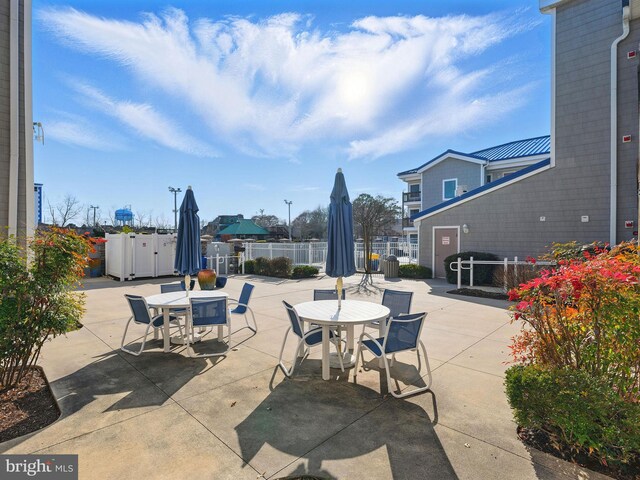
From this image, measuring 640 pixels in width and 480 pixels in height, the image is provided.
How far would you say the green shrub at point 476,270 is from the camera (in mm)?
10984

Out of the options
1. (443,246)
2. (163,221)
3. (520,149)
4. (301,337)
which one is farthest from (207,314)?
(163,221)

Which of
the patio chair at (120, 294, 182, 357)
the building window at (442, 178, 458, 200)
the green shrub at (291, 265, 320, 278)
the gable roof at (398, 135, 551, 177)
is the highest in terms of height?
the gable roof at (398, 135, 551, 177)

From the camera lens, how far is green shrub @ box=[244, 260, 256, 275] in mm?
14672

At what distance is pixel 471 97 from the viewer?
8430mm

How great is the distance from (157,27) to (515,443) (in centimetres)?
857

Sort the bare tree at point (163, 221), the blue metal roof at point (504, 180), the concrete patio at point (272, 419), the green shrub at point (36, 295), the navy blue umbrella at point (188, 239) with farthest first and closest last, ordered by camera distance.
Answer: the bare tree at point (163, 221) < the blue metal roof at point (504, 180) < the navy blue umbrella at point (188, 239) < the green shrub at point (36, 295) < the concrete patio at point (272, 419)

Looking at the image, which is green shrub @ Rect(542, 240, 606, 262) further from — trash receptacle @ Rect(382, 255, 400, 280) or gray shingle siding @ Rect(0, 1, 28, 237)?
gray shingle siding @ Rect(0, 1, 28, 237)

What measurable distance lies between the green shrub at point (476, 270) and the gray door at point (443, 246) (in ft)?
3.01

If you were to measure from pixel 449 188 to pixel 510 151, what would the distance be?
404 cm

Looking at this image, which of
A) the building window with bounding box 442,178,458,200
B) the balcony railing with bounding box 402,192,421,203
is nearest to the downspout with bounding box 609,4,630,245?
the building window with bounding box 442,178,458,200

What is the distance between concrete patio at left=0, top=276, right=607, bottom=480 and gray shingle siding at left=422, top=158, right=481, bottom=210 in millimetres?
17084

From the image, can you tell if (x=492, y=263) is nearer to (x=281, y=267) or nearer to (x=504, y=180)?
(x=504, y=180)

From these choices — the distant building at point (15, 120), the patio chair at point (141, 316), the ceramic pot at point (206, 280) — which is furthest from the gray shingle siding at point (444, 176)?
the distant building at point (15, 120)

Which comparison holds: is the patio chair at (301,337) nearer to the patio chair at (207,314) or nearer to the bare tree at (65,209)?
the patio chair at (207,314)
